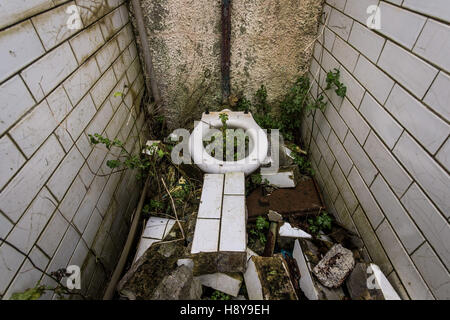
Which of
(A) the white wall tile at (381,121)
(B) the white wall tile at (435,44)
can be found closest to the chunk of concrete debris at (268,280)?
(A) the white wall tile at (381,121)

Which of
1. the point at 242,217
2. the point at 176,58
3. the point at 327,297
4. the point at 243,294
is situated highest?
the point at 176,58

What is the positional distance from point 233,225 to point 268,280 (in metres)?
0.35

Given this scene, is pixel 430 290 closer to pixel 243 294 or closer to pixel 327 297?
pixel 327 297

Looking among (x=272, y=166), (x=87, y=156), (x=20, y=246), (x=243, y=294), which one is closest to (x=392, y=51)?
(x=272, y=166)

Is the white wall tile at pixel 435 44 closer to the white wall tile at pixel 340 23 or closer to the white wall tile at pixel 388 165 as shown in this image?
the white wall tile at pixel 388 165

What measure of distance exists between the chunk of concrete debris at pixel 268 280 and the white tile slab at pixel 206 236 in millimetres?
227

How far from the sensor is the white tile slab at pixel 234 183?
1637 mm

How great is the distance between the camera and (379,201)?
131 centimetres

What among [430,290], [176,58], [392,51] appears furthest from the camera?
[176,58]

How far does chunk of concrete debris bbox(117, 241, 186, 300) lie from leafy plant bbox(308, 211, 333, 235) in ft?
2.97

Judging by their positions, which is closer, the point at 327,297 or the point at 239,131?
the point at 327,297

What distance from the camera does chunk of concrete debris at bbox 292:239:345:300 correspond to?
4.09 ft

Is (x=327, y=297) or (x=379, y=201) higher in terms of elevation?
(x=379, y=201)
